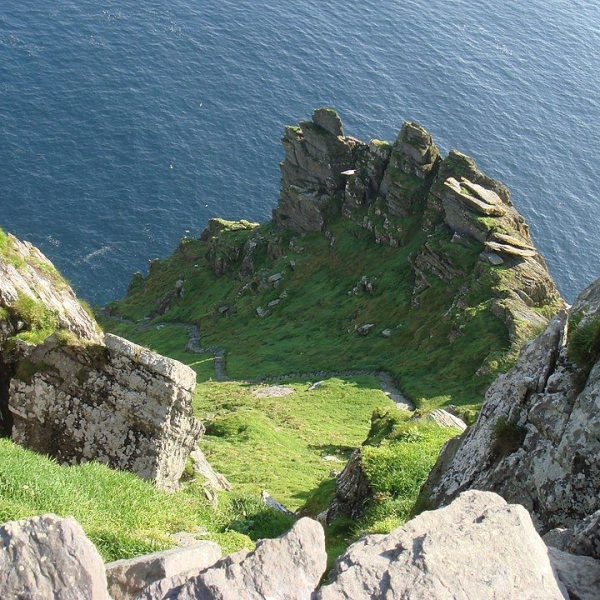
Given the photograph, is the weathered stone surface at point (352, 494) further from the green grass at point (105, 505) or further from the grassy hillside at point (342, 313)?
the grassy hillside at point (342, 313)

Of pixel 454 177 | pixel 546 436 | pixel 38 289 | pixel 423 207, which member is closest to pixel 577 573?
pixel 546 436

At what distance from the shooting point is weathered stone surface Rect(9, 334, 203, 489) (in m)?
28.2

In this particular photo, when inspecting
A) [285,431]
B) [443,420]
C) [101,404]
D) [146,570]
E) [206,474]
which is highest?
[146,570]

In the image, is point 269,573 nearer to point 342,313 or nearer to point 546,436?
point 546,436

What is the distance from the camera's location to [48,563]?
38.1 feet

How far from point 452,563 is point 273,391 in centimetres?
6970

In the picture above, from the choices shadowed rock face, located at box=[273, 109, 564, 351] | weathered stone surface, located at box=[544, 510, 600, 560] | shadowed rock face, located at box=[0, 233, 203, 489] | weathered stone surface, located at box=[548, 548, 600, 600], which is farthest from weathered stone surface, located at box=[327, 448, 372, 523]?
shadowed rock face, located at box=[273, 109, 564, 351]

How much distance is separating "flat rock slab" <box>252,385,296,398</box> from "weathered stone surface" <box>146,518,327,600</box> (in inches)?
2655

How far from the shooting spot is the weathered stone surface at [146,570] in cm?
1280

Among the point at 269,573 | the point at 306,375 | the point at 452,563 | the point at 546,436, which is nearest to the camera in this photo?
the point at 269,573

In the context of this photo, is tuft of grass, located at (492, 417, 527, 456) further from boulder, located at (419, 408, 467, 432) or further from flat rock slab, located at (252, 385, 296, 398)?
flat rock slab, located at (252, 385, 296, 398)

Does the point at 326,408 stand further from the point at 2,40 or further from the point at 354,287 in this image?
the point at 2,40

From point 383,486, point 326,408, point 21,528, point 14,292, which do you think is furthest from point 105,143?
point 21,528

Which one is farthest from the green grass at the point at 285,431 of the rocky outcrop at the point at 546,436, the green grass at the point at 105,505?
the rocky outcrop at the point at 546,436
